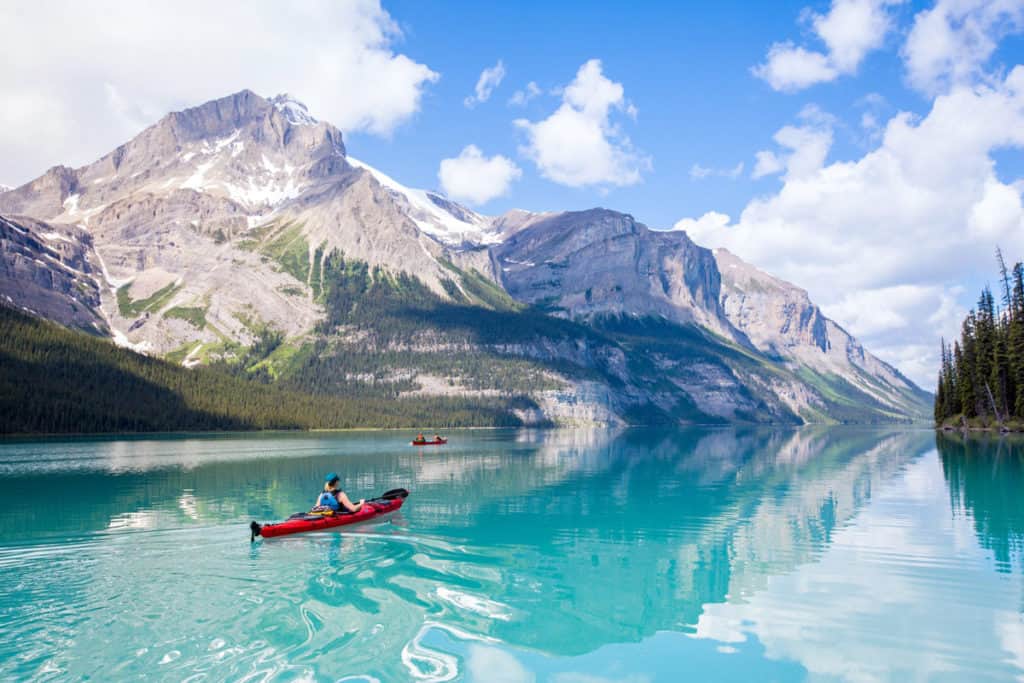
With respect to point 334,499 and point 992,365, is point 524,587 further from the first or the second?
point 992,365

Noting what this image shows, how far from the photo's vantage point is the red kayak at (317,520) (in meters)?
36.8

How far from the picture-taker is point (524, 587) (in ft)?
93.6

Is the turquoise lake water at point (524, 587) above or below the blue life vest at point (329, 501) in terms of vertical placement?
below

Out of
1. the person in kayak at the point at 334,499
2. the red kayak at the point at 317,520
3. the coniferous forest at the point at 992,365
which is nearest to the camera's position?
the red kayak at the point at 317,520

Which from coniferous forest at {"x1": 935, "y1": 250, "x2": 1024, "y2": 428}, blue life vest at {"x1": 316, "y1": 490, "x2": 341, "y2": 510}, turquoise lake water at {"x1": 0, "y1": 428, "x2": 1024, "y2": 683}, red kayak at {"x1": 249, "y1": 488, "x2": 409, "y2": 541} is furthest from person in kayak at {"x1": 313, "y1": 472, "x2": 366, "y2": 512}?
coniferous forest at {"x1": 935, "y1": 250, "x2": 1024, "y2": 428}

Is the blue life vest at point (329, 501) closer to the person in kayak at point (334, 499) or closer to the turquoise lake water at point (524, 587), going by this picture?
the person in kayak at point (334, 499)

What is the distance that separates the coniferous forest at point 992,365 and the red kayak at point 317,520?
4708 inches

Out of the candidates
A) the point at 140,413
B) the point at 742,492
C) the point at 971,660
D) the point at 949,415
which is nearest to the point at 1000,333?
the point at 949,415

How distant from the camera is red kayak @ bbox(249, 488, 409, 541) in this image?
36750 mm

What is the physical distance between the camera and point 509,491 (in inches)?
2442

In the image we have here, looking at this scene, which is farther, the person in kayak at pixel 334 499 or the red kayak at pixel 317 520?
the person in kayak at pixel 334 499

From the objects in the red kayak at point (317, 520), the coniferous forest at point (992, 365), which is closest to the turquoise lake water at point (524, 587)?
the red kayak at point (317, 520)

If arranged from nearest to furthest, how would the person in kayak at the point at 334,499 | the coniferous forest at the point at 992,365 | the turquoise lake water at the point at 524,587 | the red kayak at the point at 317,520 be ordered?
the turquoise lake water at the point at 524,587, the red kayak at the point at 317,520, the person in kayak at the point at 334,499, the coniferous forest at the point at 992,365

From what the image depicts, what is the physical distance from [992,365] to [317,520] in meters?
138
